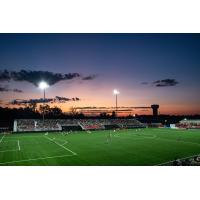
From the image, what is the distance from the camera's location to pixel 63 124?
56.7 metres

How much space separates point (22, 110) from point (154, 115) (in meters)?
48.5

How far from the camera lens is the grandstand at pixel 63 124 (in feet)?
167

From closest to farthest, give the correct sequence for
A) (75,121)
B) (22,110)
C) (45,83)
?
(45,83)
(75,121)
(22,110)

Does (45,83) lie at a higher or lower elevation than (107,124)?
higher

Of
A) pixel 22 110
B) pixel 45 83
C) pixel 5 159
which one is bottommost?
pixel 5 159

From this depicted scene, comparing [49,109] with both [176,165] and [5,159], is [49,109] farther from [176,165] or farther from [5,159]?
[176,165]

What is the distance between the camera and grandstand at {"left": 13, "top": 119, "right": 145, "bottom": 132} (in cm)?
5086

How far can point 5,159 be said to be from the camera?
19156 mm

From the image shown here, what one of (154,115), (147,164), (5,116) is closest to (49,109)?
(5,116)

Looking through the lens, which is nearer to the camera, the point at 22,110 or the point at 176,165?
the point at 176,165

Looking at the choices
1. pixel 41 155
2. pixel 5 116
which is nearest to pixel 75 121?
pixel 5 116
